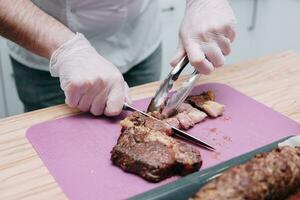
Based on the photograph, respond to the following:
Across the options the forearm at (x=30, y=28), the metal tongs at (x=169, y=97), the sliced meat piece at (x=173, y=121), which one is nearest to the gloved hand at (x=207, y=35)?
the metal tongs at (x=169, y=97)

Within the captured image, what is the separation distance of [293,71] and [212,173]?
594 mm

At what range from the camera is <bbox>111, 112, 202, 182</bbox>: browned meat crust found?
0.70m

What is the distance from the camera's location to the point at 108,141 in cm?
82

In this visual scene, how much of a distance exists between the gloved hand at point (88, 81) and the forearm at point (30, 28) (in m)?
0.02

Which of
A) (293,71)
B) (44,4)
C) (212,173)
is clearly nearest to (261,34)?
(293,71)

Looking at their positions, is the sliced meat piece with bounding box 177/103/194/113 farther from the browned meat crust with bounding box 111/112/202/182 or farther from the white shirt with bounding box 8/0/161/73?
the white shirt with bounding box 8/0/161/73

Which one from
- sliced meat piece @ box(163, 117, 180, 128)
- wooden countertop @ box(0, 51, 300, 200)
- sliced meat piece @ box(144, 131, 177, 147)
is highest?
sliced meat piece @ box(144, 131, 177, 147)

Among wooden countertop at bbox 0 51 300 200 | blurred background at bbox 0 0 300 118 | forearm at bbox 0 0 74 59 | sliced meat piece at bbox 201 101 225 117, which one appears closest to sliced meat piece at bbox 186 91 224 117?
sliced meat piece at bbox 201 101 225 117

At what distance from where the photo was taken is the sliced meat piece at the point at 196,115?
34.3 inches

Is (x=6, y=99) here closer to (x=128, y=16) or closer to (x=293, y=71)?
(x=128, y=16)

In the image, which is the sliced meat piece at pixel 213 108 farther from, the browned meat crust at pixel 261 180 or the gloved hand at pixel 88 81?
the browned meat crust at pixel 261 180

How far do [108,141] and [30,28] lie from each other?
30 cm

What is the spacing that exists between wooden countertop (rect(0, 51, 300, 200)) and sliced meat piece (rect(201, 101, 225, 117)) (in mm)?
124

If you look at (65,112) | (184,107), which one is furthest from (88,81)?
(184,107)
